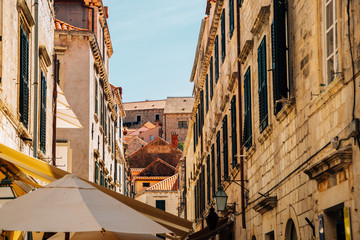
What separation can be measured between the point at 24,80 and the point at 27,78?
1.64 ft

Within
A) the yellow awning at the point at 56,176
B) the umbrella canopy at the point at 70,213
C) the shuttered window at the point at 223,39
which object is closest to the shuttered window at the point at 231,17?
the shuttered window at the point at 223,39

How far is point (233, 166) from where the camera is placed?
19203 mm

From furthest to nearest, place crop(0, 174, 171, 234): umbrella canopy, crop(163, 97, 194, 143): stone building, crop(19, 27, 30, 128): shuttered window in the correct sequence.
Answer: crop(163, 97, 194, 143): stone building → crop(19, 27, 30, 128): shuttered window → crop(0, 174, 171, 234): umbrella canopy

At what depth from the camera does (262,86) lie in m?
14.0

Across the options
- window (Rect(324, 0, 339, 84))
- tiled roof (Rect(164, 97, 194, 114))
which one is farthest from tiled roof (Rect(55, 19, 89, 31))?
tiled roof (Rect(164, 97, 194, 114))

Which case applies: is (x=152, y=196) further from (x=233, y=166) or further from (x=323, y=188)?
(x=323, y=188)

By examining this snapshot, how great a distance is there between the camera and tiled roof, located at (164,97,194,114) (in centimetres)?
10512

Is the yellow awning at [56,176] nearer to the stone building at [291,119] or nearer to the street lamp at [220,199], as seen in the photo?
the stone building at [291,119]

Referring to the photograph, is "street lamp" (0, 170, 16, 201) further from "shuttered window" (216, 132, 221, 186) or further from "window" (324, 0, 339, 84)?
"shuttered window" (216, 132, 221, 186)

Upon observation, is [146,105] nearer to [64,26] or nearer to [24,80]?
[64,26]

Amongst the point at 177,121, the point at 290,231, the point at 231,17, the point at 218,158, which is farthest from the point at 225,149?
the point at 177,121

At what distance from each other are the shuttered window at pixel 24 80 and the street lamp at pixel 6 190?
4269mm

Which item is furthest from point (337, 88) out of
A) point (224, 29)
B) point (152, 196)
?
point (152, 196)

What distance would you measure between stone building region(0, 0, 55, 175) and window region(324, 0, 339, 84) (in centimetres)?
498
